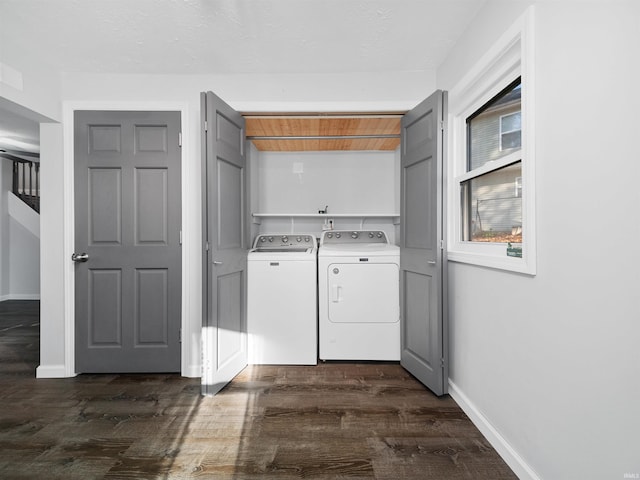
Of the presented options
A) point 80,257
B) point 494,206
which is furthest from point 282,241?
point 494,206

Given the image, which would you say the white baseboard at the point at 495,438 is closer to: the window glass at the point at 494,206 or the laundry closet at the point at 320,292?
the laundry closet at the point at 320,292

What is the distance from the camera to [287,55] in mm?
2277

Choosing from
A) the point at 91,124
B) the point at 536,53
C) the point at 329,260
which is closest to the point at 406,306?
the point at 329,260

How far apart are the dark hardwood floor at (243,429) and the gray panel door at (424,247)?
23cm

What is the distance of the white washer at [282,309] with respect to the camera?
2.65 metres

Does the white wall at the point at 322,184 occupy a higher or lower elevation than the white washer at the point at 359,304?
higher

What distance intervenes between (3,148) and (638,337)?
6822mm

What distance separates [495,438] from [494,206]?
127 cm

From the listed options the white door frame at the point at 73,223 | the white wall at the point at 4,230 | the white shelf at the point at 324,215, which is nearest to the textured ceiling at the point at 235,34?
the white door frame at the point at 73,223

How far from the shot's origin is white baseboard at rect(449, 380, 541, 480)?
4.56ft

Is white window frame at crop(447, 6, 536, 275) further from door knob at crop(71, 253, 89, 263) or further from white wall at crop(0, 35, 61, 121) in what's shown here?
white wall at crop(0, 35, 61, 121)

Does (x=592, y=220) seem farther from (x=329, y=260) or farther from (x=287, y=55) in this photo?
(x=287, y=55)

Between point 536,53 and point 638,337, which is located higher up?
point 536,53

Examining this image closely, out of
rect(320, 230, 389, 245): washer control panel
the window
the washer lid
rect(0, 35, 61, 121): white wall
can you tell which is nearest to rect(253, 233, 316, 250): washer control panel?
rect(320, 230, 389, 245): washer control panel
